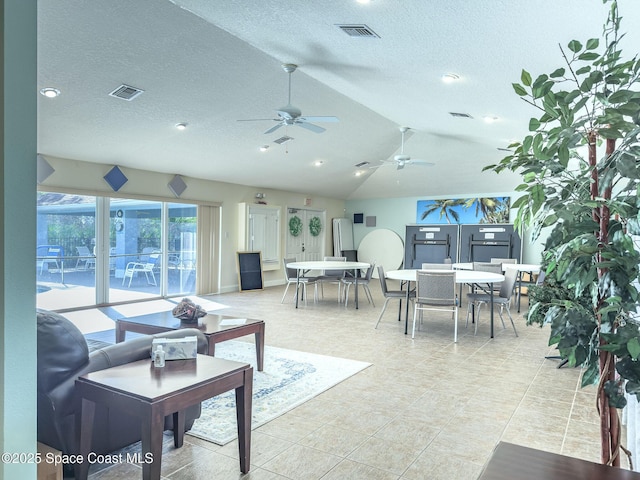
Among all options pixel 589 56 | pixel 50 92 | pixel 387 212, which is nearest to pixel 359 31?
pixel 589 56

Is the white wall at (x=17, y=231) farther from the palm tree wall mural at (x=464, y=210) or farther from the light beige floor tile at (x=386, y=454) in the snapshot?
the palm tree wall mural at (x=464, y=210)

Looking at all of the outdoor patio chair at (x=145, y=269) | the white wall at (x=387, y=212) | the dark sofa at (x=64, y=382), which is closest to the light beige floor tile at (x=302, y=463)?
the dark sofa at (x=64, y=382)

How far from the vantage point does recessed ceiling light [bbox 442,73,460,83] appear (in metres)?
3.79

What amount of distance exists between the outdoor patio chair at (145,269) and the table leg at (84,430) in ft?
19.1

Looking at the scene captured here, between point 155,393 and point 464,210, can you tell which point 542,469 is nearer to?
point 155,393

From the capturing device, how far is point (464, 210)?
35.7 feet

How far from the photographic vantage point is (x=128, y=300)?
737 cm

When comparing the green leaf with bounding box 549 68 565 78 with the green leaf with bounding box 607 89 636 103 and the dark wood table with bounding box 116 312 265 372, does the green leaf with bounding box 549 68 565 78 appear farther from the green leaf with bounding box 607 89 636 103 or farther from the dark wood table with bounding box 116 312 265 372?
the dark wood table with bounding box 116 312 265 372

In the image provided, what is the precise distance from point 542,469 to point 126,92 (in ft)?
16.8

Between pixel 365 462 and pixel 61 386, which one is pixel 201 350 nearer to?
pixel 61 386

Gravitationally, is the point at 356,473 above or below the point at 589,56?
below

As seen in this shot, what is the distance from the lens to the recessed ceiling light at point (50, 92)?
4.60 metres

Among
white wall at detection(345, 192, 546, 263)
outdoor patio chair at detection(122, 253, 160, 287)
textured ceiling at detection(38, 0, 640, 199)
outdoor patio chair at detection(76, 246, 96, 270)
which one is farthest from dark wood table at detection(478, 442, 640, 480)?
white wall at detection(345, 192, 546, 263)

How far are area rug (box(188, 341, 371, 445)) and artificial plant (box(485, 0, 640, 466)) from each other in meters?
1.98
